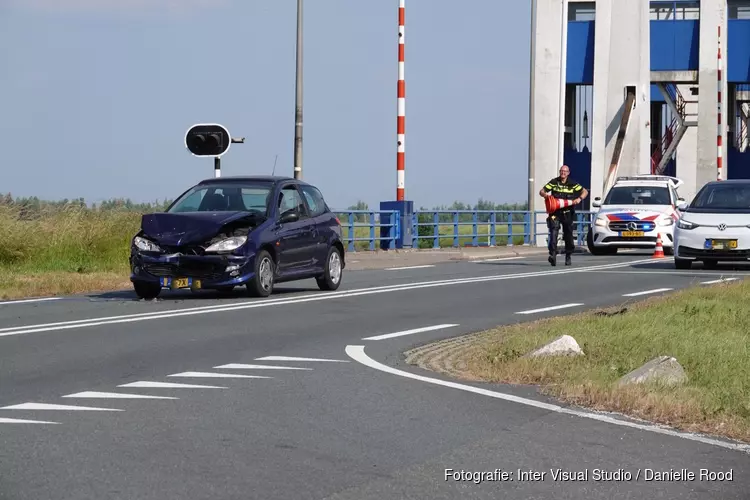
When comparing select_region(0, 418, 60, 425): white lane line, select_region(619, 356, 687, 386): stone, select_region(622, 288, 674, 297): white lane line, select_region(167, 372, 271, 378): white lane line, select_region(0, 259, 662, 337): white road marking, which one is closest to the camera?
select_region(0, 418, 60, 425): white lane line

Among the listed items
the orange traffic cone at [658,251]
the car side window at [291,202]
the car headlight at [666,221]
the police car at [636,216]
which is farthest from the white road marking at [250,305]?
the car headlight at [666,221]

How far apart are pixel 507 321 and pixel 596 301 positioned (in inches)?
136

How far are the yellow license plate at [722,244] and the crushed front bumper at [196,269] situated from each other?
11508 millimetres

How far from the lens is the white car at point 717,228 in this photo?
25984mm

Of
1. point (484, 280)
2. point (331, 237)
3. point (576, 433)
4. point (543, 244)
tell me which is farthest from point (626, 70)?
point (576, 433)

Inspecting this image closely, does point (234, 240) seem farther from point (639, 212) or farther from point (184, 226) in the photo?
point (639, 212)

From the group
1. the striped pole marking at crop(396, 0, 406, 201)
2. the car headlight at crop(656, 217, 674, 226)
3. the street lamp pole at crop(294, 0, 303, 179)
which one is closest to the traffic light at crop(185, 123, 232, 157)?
the street lamp pole at crop(294, 0, 303, 179)

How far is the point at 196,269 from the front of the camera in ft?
57.8

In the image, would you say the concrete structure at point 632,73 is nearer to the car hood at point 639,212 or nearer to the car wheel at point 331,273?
the car hood at point 639,212

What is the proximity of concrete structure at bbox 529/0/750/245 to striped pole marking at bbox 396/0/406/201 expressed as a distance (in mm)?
7908

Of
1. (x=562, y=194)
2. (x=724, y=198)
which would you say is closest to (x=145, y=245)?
(x=562, y=194)

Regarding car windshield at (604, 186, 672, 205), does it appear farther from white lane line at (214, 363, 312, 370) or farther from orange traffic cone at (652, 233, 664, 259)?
white lane line at (214, 363, 312, 370)

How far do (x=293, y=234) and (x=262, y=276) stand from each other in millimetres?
908

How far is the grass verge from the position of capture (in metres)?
8.64
